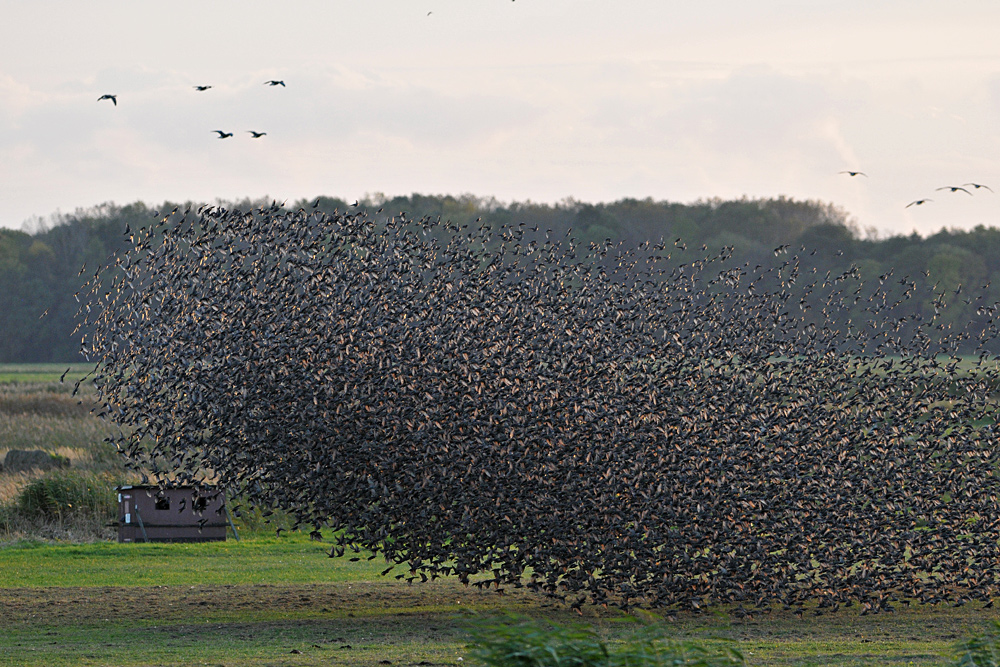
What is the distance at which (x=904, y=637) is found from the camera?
44.2 ft

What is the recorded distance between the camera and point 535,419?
1369 centimetres

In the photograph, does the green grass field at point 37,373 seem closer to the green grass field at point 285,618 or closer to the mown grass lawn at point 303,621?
the green grass field at point 285,618

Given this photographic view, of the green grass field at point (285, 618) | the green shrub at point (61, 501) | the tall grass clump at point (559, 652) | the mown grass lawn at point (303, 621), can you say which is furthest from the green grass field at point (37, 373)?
the tall grass clump at point (559, 652)

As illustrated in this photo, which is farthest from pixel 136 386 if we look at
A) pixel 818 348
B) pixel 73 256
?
pixel 73 256

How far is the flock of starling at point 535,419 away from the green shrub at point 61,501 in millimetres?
10763

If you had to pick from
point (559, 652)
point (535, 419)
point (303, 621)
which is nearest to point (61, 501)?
point (303, 621)

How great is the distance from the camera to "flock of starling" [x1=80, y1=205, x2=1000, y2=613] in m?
13.7

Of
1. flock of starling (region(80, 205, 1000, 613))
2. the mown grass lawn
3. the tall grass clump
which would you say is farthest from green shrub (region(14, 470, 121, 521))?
the tall grass clump

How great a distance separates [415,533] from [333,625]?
58.4 inches

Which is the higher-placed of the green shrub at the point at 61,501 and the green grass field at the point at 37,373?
the green grass field at the point at 37,373

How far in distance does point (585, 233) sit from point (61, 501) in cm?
3595

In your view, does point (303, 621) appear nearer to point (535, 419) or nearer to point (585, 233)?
point (535, 419)

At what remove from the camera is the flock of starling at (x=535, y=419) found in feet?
45.0

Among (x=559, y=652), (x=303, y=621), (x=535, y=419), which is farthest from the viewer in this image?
(x=303, y=621)
